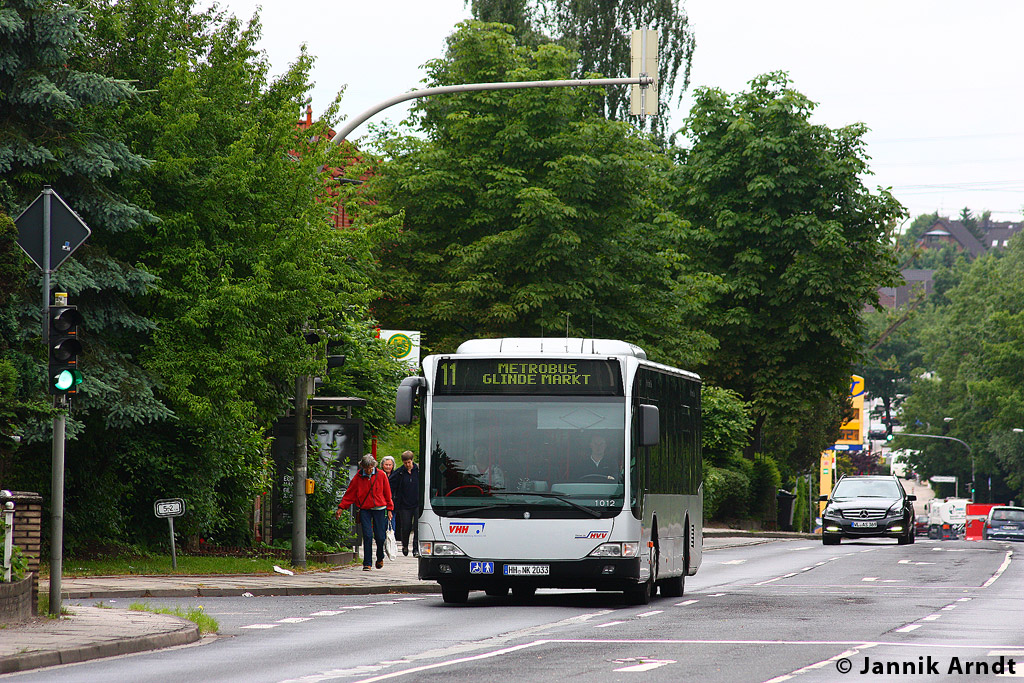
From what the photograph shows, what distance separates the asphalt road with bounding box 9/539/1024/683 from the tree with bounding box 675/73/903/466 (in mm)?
25461

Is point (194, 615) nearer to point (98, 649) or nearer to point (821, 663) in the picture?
point (98, 649)

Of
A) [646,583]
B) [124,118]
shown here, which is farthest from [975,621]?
[124,118]

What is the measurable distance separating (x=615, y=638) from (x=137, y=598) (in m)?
7.14

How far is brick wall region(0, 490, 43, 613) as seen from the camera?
15.1 metres

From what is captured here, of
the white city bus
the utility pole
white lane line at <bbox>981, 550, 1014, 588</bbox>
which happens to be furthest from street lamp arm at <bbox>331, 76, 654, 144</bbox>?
white lane line at <bbox>981, 550, 1014, 588</bbox>

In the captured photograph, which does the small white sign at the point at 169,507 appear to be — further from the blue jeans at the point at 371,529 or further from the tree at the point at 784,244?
the tree at the point at 784,244

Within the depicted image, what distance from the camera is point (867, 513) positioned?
40.3 meters

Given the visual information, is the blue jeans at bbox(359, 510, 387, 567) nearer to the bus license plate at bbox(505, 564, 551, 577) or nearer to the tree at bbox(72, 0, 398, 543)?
the tree at bbox(72, 0, 398, 543)

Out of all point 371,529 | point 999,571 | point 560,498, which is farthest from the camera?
point 999,571

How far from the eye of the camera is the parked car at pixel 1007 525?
62781 mm

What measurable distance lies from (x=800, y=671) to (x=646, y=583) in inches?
276

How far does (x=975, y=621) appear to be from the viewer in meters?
16.6

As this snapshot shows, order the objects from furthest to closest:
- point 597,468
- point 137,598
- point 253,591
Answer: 1. point 253,591
2. point 137,598
3. point 597,468

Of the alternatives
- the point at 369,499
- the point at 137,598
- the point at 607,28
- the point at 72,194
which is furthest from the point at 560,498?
the point at 607,28
